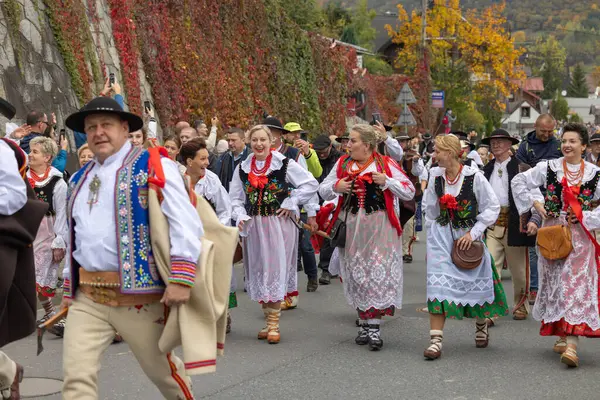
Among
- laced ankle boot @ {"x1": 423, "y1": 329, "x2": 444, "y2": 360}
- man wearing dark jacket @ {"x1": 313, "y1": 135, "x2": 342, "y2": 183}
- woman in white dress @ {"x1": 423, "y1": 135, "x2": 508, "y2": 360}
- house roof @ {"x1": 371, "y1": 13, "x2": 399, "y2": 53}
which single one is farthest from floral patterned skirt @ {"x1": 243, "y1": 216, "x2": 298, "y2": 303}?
house roof @ {"x1": 371, "y1": 13, "x2": 399, "y2": 53}

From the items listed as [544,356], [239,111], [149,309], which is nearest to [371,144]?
[544,356]

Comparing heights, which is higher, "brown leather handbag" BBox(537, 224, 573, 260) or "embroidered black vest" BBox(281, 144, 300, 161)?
"embroidered black vest" BBox(281, 144, 300, 161)

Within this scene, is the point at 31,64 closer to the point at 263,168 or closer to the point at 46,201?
the point at 46,201

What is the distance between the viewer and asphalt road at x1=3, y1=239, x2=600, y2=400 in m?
6.92

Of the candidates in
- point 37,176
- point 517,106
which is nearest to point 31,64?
point 37,176

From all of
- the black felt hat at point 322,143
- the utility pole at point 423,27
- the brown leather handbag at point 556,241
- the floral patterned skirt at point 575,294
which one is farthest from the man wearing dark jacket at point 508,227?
the utility pole at point 423,27

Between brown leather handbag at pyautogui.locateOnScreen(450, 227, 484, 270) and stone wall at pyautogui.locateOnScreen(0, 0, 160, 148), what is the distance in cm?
787

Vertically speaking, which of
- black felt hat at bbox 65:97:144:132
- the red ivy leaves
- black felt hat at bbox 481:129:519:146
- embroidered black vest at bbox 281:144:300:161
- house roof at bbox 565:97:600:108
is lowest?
house roof at bbox 565:97:600:108

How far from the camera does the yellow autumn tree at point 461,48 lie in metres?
49.0

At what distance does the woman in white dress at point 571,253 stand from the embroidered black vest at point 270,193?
7.35 ft

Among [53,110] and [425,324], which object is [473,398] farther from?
[53,110]

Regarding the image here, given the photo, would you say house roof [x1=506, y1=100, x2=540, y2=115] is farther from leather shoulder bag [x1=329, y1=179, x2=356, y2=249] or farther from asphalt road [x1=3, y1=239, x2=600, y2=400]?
leather shoulder bag [x1=329, y1=179, x2=356, y2=249]

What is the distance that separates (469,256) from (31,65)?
30.5 feet

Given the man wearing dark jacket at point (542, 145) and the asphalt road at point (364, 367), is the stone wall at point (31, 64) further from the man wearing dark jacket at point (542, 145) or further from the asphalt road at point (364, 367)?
the man wearing dark jacket at point (542, 145)
